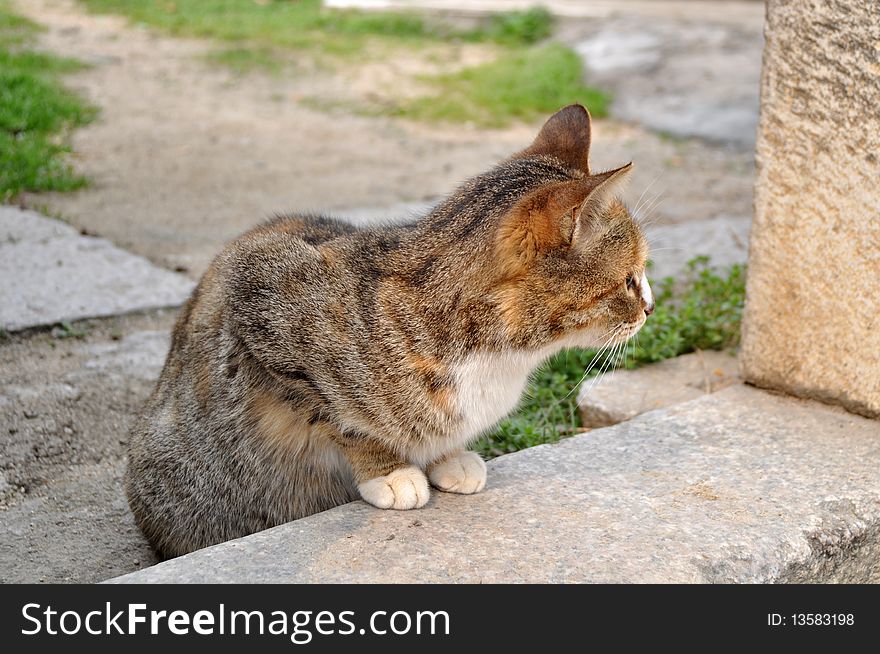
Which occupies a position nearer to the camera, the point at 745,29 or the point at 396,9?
the point at 745,29

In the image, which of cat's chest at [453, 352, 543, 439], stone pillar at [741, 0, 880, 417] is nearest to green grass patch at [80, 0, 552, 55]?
stone pillar at [741, 0, 880, 417]

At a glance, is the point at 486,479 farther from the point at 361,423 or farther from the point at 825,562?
the point at 825,562

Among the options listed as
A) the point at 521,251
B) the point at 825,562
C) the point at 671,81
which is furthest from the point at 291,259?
the point at 671,81

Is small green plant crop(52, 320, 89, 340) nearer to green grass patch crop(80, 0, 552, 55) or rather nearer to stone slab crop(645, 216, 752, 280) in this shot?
stone slab crop(645, 216, 752, 280)

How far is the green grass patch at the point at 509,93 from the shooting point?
8.48m

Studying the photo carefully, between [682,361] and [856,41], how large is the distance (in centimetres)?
164

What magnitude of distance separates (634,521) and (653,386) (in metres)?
1.43

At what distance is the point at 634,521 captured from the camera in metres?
2.94

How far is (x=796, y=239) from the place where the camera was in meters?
3.62

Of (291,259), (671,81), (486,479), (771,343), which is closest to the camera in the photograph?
(291,259)

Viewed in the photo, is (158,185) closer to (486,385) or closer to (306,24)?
(486,385)

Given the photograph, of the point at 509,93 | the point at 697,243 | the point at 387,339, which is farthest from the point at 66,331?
the point at 509,93

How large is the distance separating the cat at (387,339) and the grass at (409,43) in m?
5.44

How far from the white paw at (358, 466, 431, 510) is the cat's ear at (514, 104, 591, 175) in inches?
39.9
